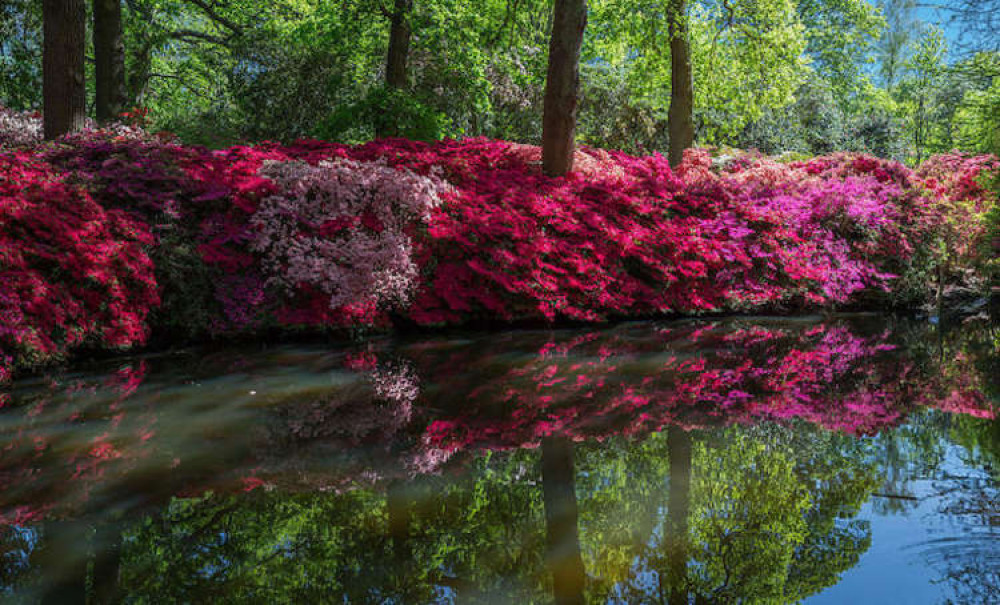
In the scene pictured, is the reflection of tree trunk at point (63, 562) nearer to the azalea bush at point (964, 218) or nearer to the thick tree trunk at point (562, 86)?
the thick tree trunk at point (562, 86)

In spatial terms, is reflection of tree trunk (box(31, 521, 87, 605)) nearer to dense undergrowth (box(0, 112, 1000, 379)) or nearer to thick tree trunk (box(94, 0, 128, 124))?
dense undergrowth (box(0, 112, 1000, 379))

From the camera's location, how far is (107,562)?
7.44 feet

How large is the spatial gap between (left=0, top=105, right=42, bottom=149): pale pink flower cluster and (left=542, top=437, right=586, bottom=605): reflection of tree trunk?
8.99 metres

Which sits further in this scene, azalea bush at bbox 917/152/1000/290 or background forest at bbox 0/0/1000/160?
background forest at bbox 0/0/1000/160

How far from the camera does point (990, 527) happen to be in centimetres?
243

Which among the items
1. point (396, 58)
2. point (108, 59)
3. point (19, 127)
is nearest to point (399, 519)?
point (396, 58)

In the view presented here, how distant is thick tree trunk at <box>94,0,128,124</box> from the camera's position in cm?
1148

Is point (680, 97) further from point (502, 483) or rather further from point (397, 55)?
point (502, 483)

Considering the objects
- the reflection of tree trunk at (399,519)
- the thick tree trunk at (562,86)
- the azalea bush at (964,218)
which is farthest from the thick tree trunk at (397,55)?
the reflection of tree trunk at (399,519)

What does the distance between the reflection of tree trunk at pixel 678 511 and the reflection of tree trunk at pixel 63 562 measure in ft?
5.76

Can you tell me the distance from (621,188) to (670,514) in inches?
248

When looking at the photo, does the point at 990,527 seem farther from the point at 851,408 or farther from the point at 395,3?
the point at 395,3

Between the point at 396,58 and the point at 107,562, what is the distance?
10733 millimetres

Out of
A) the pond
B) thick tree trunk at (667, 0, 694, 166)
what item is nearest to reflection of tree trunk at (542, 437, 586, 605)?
the pond
